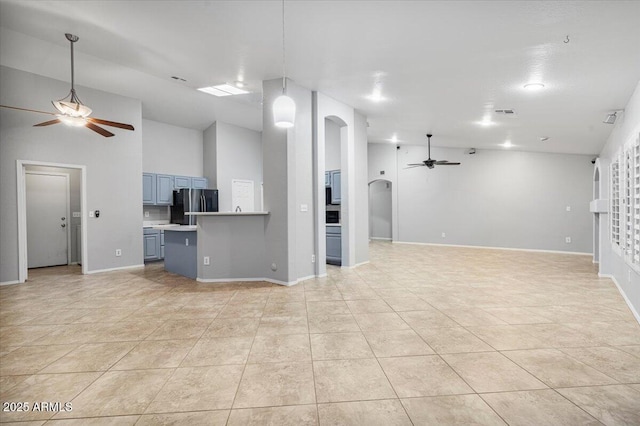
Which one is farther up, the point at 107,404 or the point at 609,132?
the point at 609,132

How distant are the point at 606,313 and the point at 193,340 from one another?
4.35 metres

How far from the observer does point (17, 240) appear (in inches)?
210

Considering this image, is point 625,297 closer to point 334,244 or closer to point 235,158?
point 334,244

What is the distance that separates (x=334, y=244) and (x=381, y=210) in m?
5.89

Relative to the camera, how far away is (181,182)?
8.31 m

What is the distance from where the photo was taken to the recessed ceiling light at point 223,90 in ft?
18.3

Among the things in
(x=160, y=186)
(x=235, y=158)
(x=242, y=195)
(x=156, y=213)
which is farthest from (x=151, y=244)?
(x=235, y=158)

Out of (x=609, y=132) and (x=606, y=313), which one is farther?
(x=609, y=132)

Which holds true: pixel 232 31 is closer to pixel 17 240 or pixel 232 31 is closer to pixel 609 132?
pixel 17 240

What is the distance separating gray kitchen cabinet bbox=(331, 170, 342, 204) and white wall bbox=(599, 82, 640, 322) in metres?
4.67

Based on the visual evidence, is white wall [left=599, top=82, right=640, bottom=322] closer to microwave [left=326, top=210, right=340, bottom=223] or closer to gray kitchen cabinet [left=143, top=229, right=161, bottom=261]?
microwave [left=326, top=210, right=340, bottom=223]

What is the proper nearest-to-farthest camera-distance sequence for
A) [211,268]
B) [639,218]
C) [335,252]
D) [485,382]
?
[485,382] → [639,218] → [211,268] → [335,252]

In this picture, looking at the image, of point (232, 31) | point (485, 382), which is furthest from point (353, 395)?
point (232, 31)

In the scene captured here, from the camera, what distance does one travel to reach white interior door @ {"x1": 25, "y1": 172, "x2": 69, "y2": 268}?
265 inches
